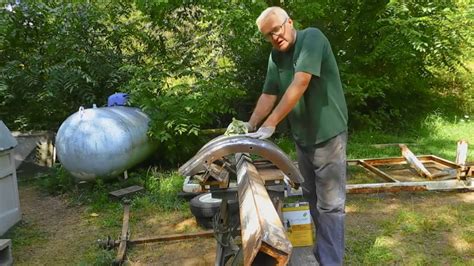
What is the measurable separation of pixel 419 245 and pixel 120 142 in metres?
3.48

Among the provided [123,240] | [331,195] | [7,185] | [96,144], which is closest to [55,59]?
[96,144]

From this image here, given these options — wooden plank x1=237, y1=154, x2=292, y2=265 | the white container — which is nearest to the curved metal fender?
wooden plank x1=237, y1=154, x2=292, y2=265

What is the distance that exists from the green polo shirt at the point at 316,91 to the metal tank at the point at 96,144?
2905 millimetres

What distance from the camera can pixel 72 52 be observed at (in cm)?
720

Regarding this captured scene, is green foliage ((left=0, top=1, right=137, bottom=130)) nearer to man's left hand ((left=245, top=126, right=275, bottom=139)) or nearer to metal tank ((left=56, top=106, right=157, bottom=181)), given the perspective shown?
metal tank ((left=56, top=106, right=157, bottom=181))

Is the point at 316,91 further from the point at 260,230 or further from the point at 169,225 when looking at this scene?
the point at 169,225

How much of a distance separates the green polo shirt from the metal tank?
290cm

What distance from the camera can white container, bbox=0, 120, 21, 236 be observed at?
439cm

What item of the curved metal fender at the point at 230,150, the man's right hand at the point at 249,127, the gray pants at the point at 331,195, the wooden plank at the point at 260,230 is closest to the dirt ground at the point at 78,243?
the gray pants at the point at 331,195

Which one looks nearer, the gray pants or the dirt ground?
the gray pants

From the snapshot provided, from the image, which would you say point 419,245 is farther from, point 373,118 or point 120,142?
point 373,118

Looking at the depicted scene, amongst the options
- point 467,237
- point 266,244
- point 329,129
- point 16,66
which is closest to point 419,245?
Result: point 467,237

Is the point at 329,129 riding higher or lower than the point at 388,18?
lower

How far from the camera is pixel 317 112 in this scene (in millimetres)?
2879
